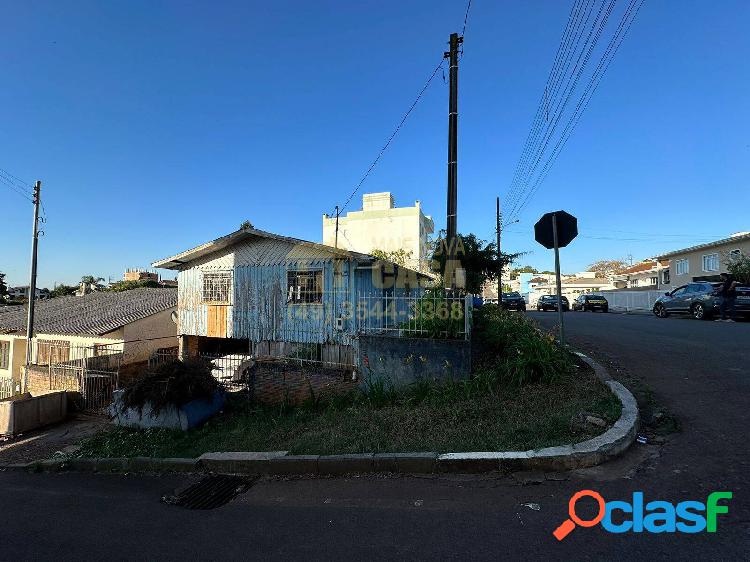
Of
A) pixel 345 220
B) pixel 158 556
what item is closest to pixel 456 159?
pixel 158 556

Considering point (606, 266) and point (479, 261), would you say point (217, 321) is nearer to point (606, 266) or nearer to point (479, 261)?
point (479, 261)

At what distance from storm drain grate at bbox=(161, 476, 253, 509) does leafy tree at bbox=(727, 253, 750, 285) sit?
25.6m

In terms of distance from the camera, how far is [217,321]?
13969mm

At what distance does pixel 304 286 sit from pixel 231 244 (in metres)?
3.50

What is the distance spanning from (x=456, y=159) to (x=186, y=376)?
751 cm

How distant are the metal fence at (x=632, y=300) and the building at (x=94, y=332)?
101 ft

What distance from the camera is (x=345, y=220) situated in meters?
56.0

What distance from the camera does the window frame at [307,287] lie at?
40.8 feet

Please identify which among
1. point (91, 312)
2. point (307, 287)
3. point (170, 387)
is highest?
point (307, 287)

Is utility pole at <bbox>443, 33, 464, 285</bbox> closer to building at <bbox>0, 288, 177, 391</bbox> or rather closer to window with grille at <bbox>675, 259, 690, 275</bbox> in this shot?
building at <bbox>0, 288, 177, 391</bbox>

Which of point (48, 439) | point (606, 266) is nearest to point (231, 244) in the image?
point (48, 439)

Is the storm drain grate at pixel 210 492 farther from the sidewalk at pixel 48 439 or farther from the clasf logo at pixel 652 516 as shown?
the sidewalk at pixel 48 439

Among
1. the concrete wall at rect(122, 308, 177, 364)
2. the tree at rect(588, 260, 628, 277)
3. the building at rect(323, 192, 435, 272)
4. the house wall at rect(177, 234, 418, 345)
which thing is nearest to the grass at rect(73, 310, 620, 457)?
the house wall at rect(177, 234, 418, 345)

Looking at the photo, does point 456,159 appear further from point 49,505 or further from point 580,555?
point 49,505
